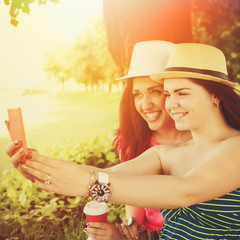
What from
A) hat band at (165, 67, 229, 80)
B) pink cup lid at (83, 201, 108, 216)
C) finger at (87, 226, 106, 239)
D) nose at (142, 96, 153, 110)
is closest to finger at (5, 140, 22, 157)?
pink cup lid at (83, 201, 108, 216)

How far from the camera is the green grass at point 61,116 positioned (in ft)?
28.2

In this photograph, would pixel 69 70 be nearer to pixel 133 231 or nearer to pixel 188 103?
pixel 133 231

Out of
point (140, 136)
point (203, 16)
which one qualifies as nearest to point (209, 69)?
point (140, 136)

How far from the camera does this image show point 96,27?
47.1ft

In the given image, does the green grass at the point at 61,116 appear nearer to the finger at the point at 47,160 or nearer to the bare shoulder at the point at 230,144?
the finger at the point at 47,160

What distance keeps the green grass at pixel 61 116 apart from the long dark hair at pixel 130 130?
2.73 meters

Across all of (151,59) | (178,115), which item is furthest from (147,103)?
(178,115)

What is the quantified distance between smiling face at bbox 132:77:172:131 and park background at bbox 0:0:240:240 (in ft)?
3.84

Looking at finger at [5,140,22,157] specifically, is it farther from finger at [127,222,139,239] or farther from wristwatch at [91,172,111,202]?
finger at [127,222,139,239]

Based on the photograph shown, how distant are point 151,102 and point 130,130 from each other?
0.47 m

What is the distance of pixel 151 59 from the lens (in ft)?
9.14

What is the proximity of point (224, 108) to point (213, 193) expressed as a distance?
0.59 meters

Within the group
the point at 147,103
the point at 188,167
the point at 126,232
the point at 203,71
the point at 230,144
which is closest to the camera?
the point at 230,144

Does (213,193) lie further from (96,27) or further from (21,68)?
(96,27)
